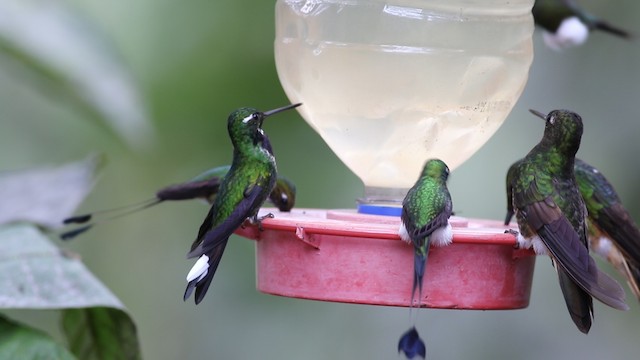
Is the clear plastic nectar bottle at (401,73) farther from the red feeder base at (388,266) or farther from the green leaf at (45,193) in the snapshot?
the green leaf at (45,193)

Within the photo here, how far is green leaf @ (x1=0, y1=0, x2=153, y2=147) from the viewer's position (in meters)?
2.62

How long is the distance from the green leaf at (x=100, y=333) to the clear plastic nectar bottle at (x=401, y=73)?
80 centimetres

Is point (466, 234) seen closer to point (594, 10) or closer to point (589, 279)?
point (589, 279)

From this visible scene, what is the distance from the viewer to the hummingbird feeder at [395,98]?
242 centimetres

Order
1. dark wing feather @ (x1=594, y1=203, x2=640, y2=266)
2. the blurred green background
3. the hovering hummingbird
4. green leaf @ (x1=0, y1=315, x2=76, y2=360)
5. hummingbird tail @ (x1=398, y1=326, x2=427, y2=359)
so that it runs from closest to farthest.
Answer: hummingbird tail @ (x1=398, y1=326, x2=427, y2=359) < green leaf @ (x1=0, y1=315, x2=76, y2=360) < the hovering hummingbird < dark wing feather @ (x1=594, y1=203, x2=640, y2=266) < the blurred green background

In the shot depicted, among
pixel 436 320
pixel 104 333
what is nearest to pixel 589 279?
pixel 104 333

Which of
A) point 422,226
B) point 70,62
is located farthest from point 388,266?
point 70,62

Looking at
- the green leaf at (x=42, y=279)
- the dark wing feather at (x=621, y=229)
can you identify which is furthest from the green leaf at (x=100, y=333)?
the dark wing feather at (x=621, y=229)

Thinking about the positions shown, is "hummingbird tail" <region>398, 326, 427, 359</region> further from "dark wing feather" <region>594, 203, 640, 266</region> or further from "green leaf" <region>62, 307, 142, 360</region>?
"dark wing feather" <region>594, 203, 640, 266</region>

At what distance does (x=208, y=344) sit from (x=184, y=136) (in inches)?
50.0

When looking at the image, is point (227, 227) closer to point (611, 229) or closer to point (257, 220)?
point (257, 220)

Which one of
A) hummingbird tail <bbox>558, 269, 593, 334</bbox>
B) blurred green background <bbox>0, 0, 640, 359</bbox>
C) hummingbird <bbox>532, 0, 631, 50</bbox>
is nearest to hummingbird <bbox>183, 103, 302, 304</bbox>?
hummingbird tail <bbox>558, 269, 593, 334</bbox>

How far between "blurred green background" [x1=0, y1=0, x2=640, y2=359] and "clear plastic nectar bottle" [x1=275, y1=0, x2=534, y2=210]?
1721 mm

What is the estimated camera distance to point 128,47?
477 cm
